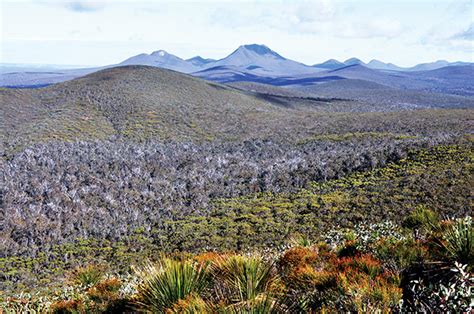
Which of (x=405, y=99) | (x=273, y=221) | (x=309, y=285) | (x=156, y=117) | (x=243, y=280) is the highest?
(x=243, y=280)

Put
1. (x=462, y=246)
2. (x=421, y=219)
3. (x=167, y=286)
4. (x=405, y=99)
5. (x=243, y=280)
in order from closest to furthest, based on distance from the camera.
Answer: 1. (x=243, y=280)
2. (x=167, y=286)
3. (x=462, y=246)
4. (x=421, y=219)
5. (x=405, y=99)

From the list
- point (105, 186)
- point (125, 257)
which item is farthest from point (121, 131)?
point (125, 257)

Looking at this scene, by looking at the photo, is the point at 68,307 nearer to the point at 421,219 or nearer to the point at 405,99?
the point at 421,219

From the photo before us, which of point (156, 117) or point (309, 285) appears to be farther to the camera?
point (156, 117)

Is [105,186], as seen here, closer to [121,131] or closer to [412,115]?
[121,131]

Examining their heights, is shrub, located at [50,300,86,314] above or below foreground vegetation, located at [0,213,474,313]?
below

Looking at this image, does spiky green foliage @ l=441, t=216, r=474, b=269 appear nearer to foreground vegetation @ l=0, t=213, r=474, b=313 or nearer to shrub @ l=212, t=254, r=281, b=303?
foreground vegetation @ l=0, t=213, r=474, b=313

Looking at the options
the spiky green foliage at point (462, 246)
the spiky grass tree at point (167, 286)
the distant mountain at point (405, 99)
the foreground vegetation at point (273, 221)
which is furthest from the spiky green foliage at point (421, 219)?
the distant mountain at point (405, 99)

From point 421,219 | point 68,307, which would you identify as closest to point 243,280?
point 68,307

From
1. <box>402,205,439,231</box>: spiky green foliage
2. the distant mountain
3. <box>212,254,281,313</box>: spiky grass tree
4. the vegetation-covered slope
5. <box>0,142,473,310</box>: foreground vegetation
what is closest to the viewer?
<box>212,254,281,313</box>: spiky grass tree

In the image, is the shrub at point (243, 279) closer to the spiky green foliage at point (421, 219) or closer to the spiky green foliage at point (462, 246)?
the spiky green foliage at point (462, 246)

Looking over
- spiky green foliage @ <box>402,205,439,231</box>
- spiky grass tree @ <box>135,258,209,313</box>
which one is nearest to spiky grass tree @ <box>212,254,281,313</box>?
spiky grass tree @ <box>135,258,209,313</box>

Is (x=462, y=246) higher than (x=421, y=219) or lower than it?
higher

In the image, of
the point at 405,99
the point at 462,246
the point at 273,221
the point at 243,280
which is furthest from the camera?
the point at 405,99
